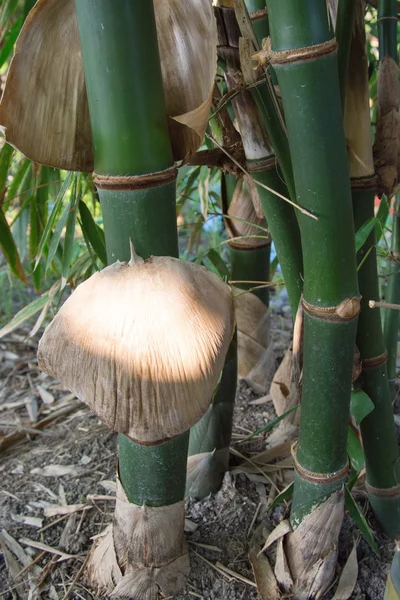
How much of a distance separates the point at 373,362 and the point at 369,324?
48 millimetres

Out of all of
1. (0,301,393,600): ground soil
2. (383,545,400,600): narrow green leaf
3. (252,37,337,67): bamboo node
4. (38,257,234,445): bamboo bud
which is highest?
(252,37,337,67): bamboo node

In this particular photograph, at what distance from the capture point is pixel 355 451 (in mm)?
678

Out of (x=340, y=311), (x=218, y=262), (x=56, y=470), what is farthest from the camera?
(x=218, y=262)

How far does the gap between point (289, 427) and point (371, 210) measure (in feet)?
1.43

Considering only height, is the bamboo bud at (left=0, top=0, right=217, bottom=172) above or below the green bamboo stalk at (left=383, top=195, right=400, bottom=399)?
above

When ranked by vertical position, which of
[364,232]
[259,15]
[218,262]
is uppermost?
[259,15]

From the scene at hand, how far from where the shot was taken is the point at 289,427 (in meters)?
0.95

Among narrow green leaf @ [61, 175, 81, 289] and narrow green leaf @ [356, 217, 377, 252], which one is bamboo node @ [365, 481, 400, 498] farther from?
narrow green leaf @ [61, 175, 81, 289]

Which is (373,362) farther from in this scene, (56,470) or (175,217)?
(56,470)

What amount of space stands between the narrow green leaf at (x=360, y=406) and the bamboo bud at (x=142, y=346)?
0.26m

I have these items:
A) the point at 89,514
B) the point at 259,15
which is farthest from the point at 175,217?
the point at 89,514

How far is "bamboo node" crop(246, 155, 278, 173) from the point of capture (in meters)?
0.59

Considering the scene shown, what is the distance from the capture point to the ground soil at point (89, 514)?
69cm

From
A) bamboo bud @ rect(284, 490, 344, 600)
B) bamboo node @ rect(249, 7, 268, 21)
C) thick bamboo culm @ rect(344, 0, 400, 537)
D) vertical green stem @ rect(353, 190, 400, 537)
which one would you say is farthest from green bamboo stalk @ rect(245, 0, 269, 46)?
bamboo bud @ rect(284, 490, 344, 600)
